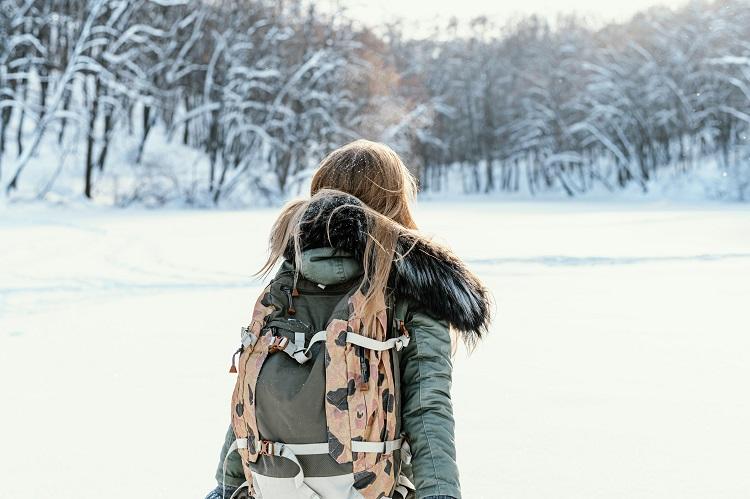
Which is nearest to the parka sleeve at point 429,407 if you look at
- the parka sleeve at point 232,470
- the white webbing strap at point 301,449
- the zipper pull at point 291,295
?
the white webbing strap at point 301,449

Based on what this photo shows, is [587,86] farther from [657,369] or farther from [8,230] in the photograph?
[657,369]

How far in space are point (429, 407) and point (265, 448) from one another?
1.28 ft

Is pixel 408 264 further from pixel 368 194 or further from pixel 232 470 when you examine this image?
pixel 232 470

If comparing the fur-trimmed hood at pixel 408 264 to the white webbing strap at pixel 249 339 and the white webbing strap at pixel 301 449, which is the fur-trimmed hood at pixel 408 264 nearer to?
the white webbing strap at pixel 249 339

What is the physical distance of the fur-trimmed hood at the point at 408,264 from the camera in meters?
1.81

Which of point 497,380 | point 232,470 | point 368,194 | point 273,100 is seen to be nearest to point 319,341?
point 368,194

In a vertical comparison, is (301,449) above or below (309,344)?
below

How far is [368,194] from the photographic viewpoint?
1.95m

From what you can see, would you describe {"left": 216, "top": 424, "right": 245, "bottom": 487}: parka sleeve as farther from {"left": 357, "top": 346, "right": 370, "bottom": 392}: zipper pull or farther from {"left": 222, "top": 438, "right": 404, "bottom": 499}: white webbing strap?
{"left": 357, "top": 346, "right": 370, "bottom": 392}: zipper pull

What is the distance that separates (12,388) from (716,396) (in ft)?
13.6

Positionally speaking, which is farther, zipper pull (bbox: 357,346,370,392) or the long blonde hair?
the long blonde hair

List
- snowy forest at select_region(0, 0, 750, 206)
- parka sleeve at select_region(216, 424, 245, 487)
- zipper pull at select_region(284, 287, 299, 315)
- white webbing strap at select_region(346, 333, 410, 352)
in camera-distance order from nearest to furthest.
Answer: white webbing strap at select_region(346, 333, 410, 352), zipper pull at select_region(284, 287, 299, 315), parka sleeve at select_region(216, 424, 245, 487), snowy forest at select_region(0, 0, 750, 206)

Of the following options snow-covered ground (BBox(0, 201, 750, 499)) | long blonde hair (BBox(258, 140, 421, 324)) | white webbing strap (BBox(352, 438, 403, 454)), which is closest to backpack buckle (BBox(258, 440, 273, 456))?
white webbing strap (BBox(352, 438, 403, 454))

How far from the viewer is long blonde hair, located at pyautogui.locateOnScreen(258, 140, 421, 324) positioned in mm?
1844
